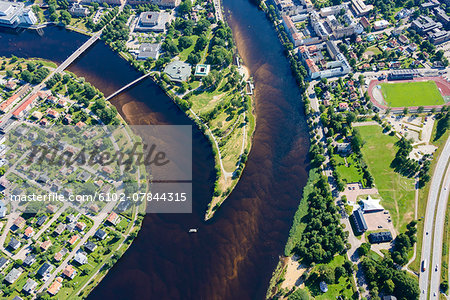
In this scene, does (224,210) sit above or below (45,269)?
above

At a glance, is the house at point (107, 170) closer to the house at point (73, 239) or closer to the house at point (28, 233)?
the house at point (73, 239)

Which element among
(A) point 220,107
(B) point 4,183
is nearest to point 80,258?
(B) point 4,183

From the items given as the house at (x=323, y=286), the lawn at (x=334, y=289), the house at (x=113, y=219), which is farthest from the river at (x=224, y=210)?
the house at (x=323, y=286)

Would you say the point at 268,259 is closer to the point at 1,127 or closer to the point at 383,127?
the point at 383,127

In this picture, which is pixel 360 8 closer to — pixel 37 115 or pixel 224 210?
pixel 224 210

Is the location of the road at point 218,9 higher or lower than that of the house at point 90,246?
higher

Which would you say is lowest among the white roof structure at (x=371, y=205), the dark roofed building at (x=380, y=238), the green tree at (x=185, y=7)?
the dark roofed building at (x=380, y=238)
